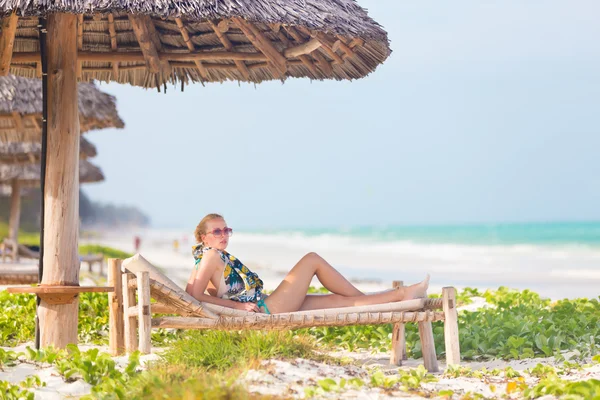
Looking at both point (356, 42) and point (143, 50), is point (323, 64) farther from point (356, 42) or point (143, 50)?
point (143, 50)

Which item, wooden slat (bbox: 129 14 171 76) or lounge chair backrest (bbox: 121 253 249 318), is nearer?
lounge chair backrest (bbox: 121 253 249 318)

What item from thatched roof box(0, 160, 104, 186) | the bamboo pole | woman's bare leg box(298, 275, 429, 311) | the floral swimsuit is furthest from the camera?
thatched roof box(0, 160, 104, 186)

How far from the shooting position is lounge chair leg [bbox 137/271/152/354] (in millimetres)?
4336

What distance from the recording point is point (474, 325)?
6012 millimetres

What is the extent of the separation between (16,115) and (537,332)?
5.72 m

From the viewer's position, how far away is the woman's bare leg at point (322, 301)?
4.92m

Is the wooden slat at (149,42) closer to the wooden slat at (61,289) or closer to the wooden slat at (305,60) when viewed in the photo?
the wooden slat at (305,60)

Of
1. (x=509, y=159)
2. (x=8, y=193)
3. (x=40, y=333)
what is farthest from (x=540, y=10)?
(x=40, y=333)

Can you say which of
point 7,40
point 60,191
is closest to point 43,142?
point 60,191

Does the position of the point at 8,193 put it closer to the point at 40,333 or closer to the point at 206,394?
the point at 40,333

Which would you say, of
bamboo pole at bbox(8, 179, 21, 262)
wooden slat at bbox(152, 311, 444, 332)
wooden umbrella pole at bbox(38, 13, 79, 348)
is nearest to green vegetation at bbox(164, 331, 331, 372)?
wooden slat at bbox(152, 311, 444, 332)

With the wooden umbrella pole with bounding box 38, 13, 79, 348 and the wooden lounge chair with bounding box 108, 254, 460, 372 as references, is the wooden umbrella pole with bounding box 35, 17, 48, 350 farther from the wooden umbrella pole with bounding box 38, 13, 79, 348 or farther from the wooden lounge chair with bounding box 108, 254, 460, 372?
the wooden lounge chair with bounding box 108, 254, 460, 372

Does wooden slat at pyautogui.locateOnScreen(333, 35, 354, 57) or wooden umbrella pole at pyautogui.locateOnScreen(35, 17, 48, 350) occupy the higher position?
wooden slat at pyautogui.locateOnScreen(333, 35, 354, 57)

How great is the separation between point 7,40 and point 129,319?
2114mm
